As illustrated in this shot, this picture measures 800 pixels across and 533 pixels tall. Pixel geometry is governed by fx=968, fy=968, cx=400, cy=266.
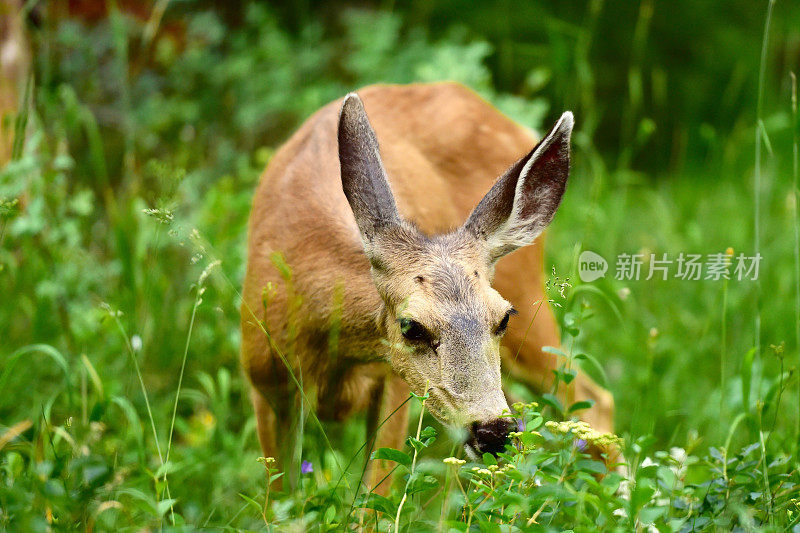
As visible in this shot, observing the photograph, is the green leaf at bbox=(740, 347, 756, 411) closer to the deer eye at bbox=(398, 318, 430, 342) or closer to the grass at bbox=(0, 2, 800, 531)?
the grass at bbox=(0, 2, 800, 531)

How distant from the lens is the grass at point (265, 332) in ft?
7.88

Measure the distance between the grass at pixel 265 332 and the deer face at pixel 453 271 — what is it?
0.54ft

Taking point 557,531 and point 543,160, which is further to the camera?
point 543,160

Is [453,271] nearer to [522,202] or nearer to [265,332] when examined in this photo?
[522,202]

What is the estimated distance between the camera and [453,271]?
280cm

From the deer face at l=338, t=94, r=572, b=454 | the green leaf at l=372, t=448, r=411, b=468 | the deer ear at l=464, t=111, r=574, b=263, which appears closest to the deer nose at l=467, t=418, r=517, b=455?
the deer face at l=338, t=94, r=572, b=454

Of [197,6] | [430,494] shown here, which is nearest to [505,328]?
[430,494]

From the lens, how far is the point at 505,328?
2.79 meters

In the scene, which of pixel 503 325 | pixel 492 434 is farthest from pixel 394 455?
pixel 503 325

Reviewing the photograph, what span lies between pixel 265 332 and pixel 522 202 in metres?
0.96

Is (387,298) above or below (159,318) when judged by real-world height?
above

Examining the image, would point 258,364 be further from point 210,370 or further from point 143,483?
point 210,370

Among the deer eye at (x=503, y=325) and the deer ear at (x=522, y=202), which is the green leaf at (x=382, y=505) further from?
the deer ear at (x=522, y=202)

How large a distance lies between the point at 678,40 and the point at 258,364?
608 cm
